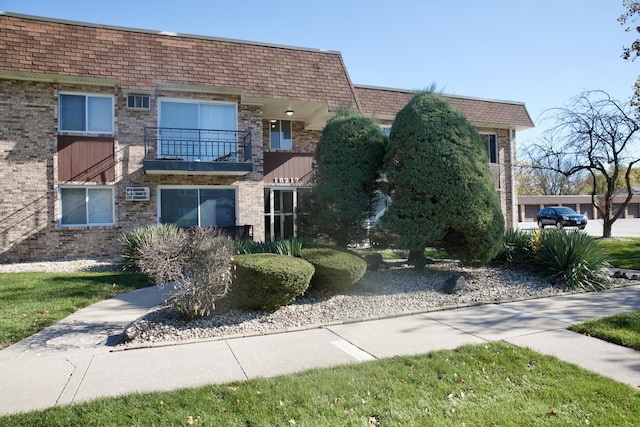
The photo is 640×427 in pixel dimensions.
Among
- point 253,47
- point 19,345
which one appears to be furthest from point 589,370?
point 253,47

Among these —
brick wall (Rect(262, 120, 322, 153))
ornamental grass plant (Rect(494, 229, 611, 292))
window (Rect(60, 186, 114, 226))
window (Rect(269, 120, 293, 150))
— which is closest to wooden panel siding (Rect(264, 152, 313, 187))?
brick wall (Rect(262, 120, 322, 153))

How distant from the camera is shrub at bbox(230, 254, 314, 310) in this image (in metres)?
6.13

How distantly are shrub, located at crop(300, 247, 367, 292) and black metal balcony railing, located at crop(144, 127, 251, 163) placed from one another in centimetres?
852

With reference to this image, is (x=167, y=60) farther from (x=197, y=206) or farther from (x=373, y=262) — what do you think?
(x=373, y=262)

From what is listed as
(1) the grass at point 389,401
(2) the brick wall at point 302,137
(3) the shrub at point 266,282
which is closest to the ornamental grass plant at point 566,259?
(1) the grass at point 389,401

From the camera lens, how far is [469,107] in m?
21.0

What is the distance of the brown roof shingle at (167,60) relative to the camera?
1291cm

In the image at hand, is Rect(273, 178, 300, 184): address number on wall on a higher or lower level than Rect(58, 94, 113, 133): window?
lower

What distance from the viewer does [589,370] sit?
4.29 metres

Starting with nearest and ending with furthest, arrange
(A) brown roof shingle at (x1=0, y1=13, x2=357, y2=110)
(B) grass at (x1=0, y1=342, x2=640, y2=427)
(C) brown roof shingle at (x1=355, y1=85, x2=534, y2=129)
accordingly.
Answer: (B) grass at (x1=0, y1=342, x2=640, y2=427) < (A) brown roof shingle at (x1=0, y1=13, x2=357, y2=110) < (C) brown roof shingle at (x1=355, y1=85, x2=534, y2=129)

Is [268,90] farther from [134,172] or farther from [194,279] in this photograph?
[194,279]

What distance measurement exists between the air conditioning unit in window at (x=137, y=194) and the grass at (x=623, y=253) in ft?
45.5

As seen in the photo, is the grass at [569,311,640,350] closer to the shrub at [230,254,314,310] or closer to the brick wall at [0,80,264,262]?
the shrub at [230,254,314,310]

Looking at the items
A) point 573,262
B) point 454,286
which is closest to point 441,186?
point 454,286
